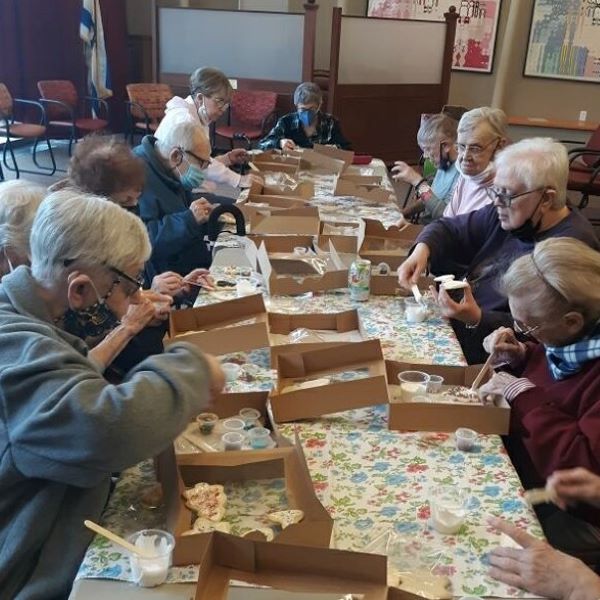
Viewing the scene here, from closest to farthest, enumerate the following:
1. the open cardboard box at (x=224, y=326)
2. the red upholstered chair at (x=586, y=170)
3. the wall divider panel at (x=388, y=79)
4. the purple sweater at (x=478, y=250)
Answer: the open cardboard box at (x=224, y=326) < the purple sweater at (x=478, y=250) < the red upholstered chair at (x=586, y=170) < the wall divider panel at (x=388, y=79)

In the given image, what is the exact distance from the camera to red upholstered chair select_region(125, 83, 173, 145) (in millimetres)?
7223

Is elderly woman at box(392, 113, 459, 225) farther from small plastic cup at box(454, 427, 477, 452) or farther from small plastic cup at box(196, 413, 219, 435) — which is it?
small plastic cup at box(196, 413, 219, 435)

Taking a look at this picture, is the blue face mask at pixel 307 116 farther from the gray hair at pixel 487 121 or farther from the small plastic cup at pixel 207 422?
the small plastic cup at pixel 207 422

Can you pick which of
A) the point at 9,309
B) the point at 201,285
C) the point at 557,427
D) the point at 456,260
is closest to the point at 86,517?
the point at 9,309

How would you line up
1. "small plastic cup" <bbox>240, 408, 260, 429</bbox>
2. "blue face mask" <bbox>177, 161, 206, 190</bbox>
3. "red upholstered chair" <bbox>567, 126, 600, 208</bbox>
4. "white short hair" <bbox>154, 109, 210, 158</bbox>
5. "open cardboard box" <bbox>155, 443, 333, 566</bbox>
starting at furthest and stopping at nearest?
"red upholstered chair" <bbox>567, 126, 600, 208</bbox> → "blue face mask" <bbox>177, 161, 206, 190</bbox> → "white short hair" <bbox>154, 109, 210, 158</bbox> → "small plastic cup" <bbox>240, 408, 260, 429</bbox> → "open cardboard box" <bbox>155, 443, 333, 566</bbox>

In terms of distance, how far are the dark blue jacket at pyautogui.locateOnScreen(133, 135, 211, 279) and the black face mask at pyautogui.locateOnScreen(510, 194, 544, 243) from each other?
139 centimetres

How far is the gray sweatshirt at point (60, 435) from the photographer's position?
109 cm

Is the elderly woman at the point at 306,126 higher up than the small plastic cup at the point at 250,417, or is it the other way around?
the elderly woman at the point at 306,126

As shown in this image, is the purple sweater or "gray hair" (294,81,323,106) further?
"gray hair" (294,81,323,106)

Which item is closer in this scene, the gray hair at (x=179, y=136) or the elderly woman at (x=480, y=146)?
the elderly woman at (x=480, y=146)

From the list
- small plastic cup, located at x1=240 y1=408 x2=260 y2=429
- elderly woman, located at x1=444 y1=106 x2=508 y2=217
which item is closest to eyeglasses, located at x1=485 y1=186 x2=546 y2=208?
elderly woman, located at x1=444 y1=106 x2=508 y2=217

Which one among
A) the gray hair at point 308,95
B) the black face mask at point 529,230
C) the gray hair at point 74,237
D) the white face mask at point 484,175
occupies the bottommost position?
the black face mask at point 529,230

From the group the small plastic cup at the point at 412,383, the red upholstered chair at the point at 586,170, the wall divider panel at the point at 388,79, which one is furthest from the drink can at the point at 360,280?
the wall divider panel at the point at 388,79

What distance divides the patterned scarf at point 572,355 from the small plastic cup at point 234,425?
0.77 m
